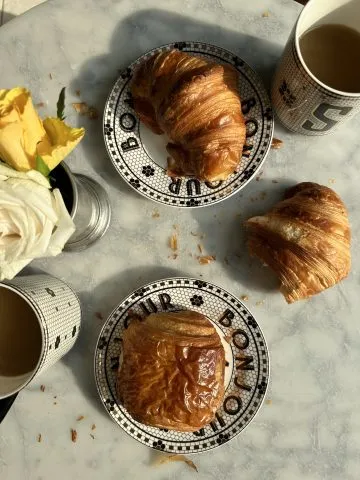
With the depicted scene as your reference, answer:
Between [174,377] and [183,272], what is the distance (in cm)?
22

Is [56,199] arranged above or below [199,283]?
above

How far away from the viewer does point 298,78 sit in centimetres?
83

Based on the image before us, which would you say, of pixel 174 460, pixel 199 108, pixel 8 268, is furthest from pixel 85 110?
pixel 174 460

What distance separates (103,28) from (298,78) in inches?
17.5

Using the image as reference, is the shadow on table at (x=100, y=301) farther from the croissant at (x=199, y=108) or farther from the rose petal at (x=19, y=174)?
the rose petal at (x=19, y=174)

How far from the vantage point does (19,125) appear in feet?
2.07

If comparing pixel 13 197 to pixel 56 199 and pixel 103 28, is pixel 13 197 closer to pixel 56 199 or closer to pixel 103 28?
pixel 56 199

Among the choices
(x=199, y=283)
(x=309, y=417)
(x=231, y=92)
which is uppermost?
(x=231, y=92)

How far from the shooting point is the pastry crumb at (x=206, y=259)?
40.6 inches

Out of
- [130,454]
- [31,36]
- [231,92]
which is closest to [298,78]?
[231,92]

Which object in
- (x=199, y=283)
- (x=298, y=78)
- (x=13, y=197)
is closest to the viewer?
(x=13, y=197)

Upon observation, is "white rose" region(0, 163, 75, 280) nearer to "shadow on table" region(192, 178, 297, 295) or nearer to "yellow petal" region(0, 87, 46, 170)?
"yellow petal" region(0, 87, 46, 170)

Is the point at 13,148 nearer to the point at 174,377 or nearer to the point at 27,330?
the point at 27,330

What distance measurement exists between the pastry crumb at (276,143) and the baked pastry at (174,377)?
1.29ft
